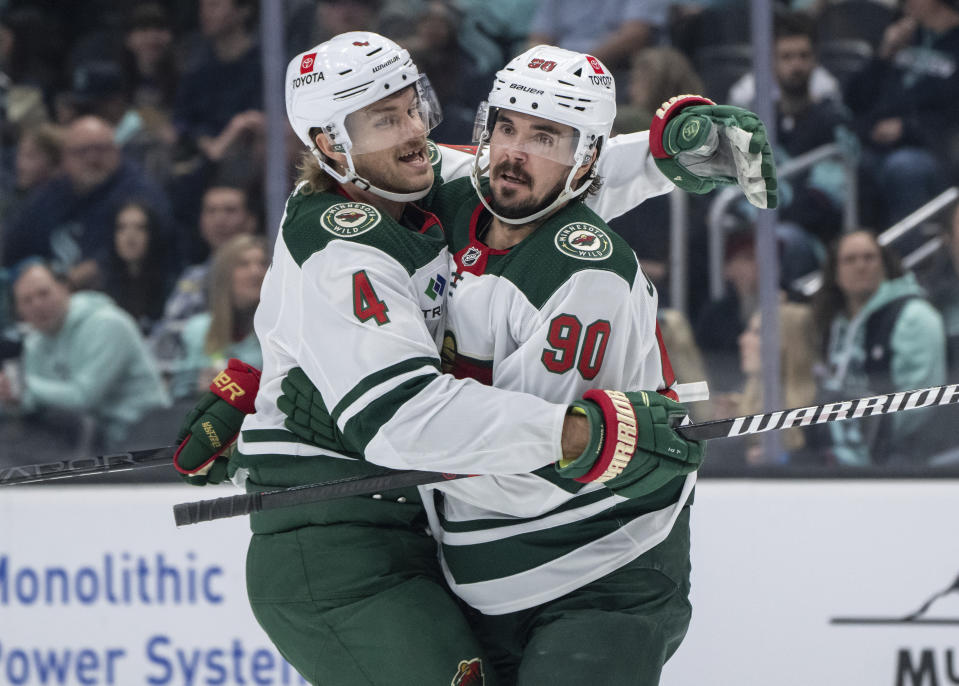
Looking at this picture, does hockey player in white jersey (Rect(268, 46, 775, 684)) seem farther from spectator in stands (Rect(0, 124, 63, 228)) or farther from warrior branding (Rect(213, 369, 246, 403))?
spectator in stands (Rect(0, 124, 63, 228))

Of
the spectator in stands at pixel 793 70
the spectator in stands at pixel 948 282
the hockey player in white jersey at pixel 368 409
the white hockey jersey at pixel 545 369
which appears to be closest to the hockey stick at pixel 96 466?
the hockey player in white jersey at pixel 368 409

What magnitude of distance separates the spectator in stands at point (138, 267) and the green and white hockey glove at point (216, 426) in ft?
4.70

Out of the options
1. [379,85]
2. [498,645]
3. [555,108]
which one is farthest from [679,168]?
[498,645]

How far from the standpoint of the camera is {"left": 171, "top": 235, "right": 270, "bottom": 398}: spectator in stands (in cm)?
392

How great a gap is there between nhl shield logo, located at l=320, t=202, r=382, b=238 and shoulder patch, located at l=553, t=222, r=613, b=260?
1.01 feet

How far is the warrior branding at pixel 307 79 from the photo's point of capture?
90.8 inches

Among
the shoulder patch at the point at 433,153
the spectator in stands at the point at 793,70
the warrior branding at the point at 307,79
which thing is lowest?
the spectator in stands at the point at 793,70

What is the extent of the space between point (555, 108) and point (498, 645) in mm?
933

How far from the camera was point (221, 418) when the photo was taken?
8.41ft

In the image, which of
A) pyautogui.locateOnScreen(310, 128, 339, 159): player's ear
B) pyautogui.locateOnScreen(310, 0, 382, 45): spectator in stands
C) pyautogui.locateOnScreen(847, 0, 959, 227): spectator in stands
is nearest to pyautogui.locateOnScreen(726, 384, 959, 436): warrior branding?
pyautogui.locateOnScreen(310, 128, 339, 159): player's ear

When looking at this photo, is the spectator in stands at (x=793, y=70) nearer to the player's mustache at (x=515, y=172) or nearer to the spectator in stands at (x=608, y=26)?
the spectator in stands at (x=608, y=26)

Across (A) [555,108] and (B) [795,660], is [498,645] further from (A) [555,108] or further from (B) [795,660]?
(B) [795,660]

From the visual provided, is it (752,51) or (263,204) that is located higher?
(752,51)

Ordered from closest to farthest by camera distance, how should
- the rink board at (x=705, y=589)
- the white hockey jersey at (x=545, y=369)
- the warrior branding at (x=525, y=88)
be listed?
the white hockey jersey at (x=545, y=369) → the warrior branding at (x=525, y=88) → the rink board at (x=705, y=589)
